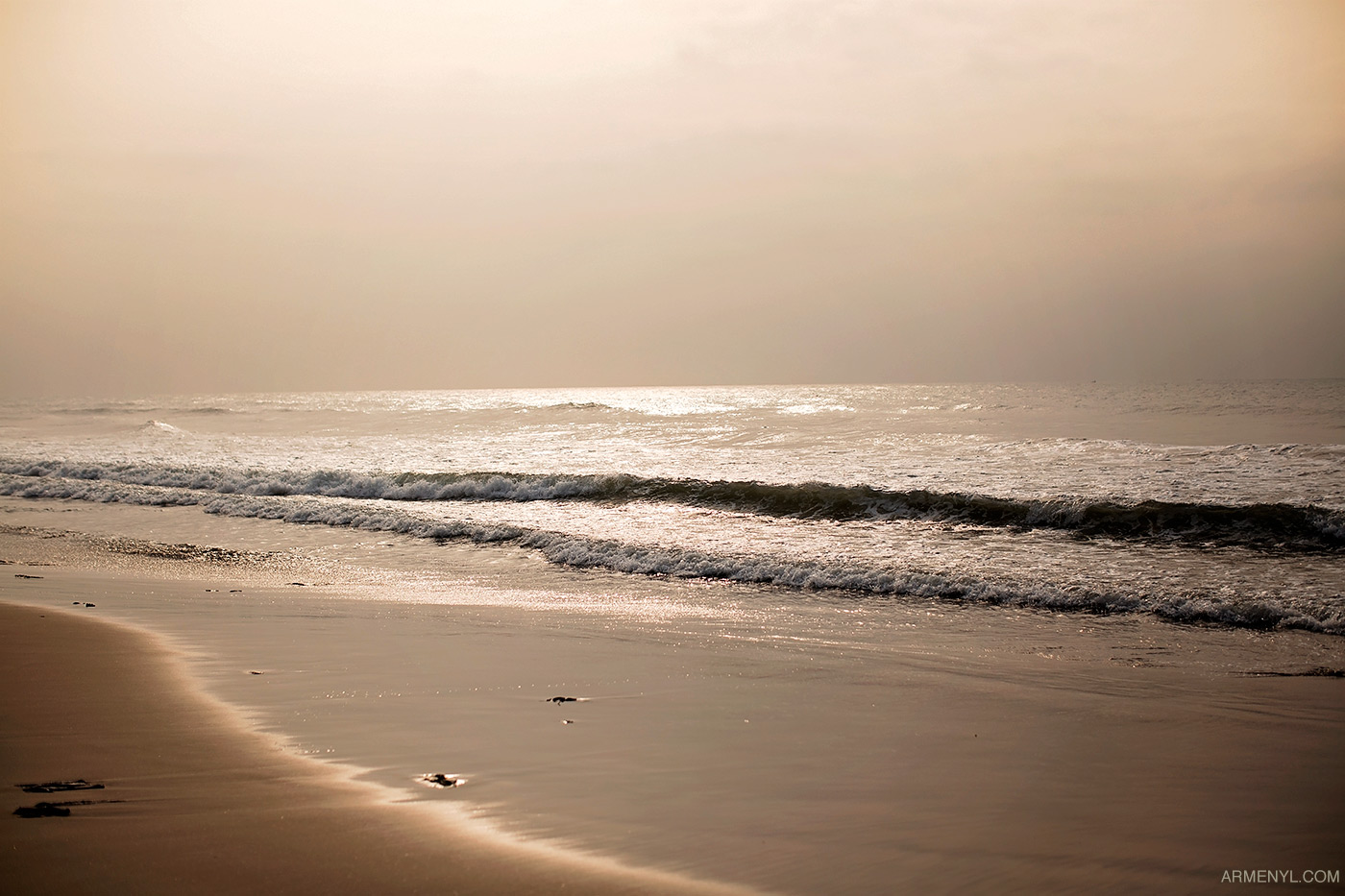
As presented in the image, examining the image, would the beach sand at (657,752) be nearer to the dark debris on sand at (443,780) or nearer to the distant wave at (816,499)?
the dark debris on sand at (443,780)

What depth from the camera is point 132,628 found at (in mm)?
8688

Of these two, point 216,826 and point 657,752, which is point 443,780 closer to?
point 216,826

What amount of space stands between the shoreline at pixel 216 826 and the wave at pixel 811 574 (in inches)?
307

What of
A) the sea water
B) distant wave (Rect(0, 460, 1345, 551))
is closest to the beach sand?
the sea water

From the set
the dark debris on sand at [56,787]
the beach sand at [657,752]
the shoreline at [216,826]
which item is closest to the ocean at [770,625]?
the beach sand at [657,752]

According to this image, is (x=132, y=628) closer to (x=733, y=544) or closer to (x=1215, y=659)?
(x=733, y=544)

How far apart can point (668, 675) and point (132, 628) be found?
5.81 meters

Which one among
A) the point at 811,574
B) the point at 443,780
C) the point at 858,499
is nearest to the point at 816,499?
the point at 858,499

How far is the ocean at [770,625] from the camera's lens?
4445 millimetres

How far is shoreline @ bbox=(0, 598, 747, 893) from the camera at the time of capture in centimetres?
358

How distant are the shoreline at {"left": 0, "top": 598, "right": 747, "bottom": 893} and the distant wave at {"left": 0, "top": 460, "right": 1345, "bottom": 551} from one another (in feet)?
44.5

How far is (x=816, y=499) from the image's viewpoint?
18.6m

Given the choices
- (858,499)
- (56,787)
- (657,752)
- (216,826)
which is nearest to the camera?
(216,826)

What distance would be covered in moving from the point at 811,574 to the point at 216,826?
29.5ft
